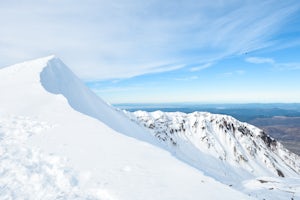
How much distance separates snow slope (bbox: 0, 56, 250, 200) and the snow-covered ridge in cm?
8789

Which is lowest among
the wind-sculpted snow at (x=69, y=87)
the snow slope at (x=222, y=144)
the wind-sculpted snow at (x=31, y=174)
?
the snow slope at (x=222, y=144)

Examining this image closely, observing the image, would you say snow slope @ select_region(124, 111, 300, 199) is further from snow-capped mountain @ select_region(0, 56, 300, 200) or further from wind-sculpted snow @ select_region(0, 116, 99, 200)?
wind-sculpted snow @ select_region(0, 116, 99, 200)

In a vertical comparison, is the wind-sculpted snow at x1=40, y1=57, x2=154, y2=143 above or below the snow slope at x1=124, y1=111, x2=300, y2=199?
above

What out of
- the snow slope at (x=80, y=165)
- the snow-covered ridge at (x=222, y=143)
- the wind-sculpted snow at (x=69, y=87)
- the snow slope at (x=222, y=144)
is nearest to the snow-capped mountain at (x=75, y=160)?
the snow slope at (x=80, y=165)

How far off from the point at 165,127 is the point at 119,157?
10337 cm

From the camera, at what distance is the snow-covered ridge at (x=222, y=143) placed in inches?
4195

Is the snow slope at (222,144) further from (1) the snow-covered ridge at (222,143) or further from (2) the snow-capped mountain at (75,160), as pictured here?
(2) the snow-capped mountain at (75,160)

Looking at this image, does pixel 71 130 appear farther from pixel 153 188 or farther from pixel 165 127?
pixel 165 127

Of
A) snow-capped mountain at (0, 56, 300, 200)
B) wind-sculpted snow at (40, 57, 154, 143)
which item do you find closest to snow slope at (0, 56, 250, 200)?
snow-capped mountain at (0, 56, 300, 200)

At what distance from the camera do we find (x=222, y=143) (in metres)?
120

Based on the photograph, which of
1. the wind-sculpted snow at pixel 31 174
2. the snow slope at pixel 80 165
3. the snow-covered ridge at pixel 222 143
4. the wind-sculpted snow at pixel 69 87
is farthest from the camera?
the snow-covered ridge at pixel 222 143

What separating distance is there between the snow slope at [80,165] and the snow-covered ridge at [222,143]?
288 ft

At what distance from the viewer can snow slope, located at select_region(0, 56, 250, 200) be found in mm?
8328

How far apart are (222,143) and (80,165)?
4683 inches
